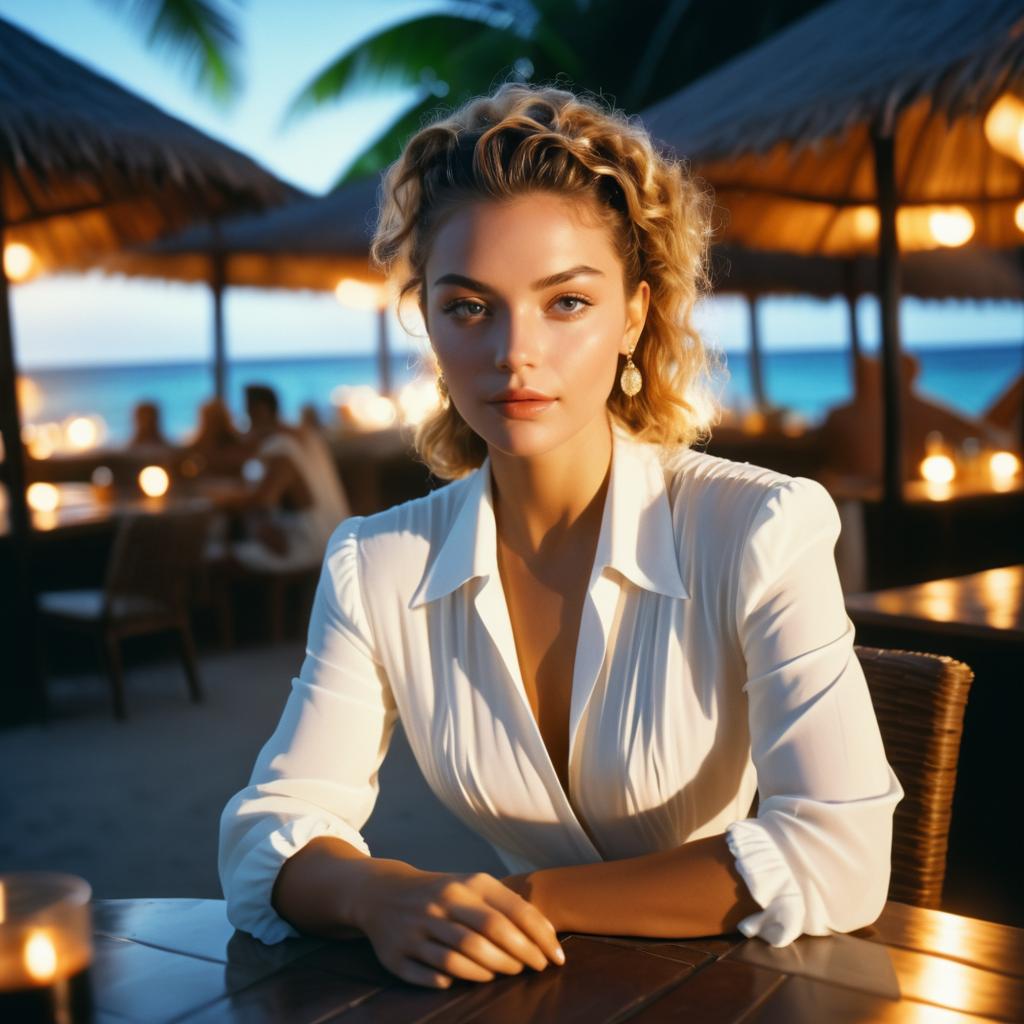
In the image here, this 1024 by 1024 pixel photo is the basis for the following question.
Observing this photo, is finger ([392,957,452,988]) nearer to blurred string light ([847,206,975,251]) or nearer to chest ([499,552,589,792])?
chest ([499,552,589,792])

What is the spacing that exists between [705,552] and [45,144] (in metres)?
4.75

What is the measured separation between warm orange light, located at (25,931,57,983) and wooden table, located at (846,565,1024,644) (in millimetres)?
2019

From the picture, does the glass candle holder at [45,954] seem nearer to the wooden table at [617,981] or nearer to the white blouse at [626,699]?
the wooden table at [617,981]

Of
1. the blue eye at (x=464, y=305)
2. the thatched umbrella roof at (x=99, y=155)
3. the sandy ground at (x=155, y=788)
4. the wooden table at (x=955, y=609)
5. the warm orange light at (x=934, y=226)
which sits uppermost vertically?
the thatched umbrella roof at (x=99, y=155)

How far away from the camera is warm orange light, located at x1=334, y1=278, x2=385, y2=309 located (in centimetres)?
1206

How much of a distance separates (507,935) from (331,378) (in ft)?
177

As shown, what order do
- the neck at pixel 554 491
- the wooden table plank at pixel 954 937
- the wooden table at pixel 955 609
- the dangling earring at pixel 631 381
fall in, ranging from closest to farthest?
the wooden table plank at pixel 954 937 < the neck at pixel 554 491 < the dangling earring at pixel 631 381 < the wooden table at pixel 955 609

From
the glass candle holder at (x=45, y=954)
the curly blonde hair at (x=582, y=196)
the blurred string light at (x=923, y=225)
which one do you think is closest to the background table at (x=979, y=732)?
the curly blonde hair at (x=582, y=196)

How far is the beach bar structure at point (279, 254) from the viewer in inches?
396

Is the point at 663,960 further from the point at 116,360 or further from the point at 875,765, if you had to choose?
the point at 116,360

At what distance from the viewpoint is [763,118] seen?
549cm

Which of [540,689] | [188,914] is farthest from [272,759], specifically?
[540,689]

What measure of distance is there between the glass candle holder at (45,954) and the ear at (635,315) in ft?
3.92

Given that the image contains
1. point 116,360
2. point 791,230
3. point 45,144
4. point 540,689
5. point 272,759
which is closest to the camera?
point 272,759
